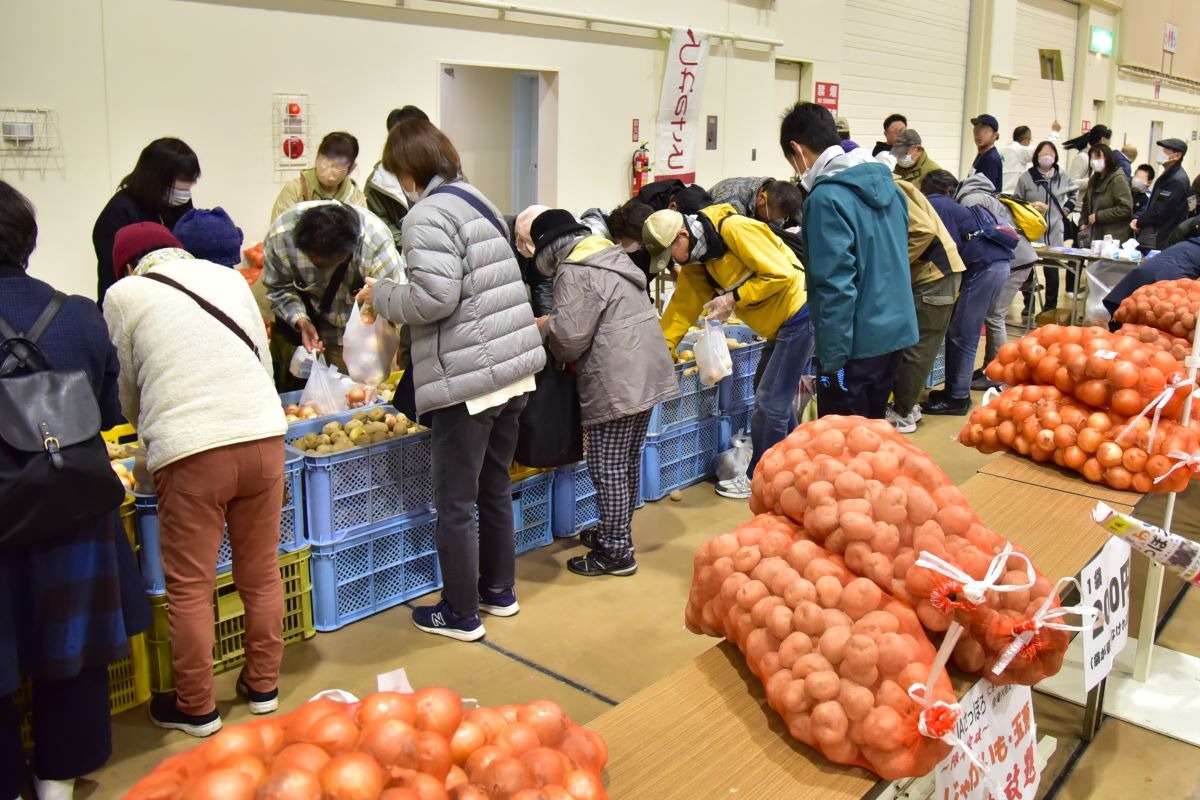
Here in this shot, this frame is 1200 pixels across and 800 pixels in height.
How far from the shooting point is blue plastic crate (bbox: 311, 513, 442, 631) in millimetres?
3645

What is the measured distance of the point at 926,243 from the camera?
5.70m

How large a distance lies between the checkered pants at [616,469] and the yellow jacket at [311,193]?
6.54 ft

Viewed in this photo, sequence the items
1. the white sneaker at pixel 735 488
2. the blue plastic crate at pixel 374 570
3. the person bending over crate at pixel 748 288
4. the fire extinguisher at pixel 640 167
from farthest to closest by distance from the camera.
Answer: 1. the fire extinguisher at pixel 640 167
2. the white sneaker at pixel 735 488
3. the person bending over crate at pixel 748 288
4. the blue plastic crate at pixel 374 570

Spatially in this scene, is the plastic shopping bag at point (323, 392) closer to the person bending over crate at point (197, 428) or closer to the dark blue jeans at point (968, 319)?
the person bending over crate at point (197, 428)

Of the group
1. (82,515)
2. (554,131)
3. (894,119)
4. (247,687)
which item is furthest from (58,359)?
(894,119)

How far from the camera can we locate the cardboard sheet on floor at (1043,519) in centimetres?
251

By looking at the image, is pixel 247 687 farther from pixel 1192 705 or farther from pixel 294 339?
pixel 1192 705

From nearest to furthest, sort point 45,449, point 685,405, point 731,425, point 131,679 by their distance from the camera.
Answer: point 45,449 < point 131,679 < point 685,405 < point 731,425

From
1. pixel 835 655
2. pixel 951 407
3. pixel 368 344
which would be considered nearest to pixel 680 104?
pixel 951 407

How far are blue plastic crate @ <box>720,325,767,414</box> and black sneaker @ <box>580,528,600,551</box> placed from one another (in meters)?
1.22

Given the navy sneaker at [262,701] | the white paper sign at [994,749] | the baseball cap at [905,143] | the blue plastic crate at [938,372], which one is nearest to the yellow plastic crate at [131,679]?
the navy sneaker at [262,701]

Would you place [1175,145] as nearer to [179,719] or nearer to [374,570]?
[374,570]

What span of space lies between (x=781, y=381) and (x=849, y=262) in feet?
3.51

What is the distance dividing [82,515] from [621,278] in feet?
6.79
